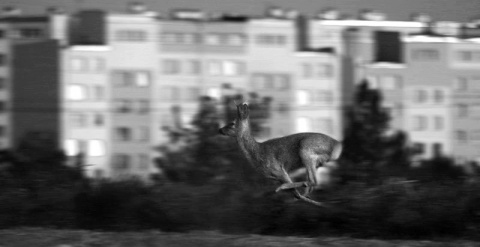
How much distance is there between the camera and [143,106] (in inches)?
999

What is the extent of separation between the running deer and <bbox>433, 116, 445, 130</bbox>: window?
1302 centimetres

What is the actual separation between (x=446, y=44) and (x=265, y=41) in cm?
463

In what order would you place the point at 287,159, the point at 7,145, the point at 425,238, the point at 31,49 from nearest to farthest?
the point at 287,159 → the point at 425,238 → the point at 7,145 → the point at 31,49

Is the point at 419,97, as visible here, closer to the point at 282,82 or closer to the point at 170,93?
the point at 282,82

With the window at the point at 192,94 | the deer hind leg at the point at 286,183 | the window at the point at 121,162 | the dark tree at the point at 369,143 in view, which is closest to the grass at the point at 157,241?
the deer hind leg at the point at 286,183

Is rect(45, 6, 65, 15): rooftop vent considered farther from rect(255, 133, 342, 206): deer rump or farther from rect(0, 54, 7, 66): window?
rect(255, 133, 342, 206): deer rump

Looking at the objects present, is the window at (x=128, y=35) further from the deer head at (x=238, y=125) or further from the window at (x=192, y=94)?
the deer head at (x=238, y=125)

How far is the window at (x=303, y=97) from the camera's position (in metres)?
25.3

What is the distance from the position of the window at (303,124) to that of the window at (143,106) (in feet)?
11.9

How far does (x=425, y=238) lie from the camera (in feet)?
49.5

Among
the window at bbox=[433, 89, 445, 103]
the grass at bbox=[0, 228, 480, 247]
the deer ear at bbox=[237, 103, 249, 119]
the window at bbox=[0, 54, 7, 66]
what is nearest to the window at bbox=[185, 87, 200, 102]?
the window at bbox=[0, 54, 7, 66]

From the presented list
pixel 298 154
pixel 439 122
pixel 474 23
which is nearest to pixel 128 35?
pixel 439 122

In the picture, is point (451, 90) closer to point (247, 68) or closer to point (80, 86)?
point (247, 68)

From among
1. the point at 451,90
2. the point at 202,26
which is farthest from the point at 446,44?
the point at 202,26
